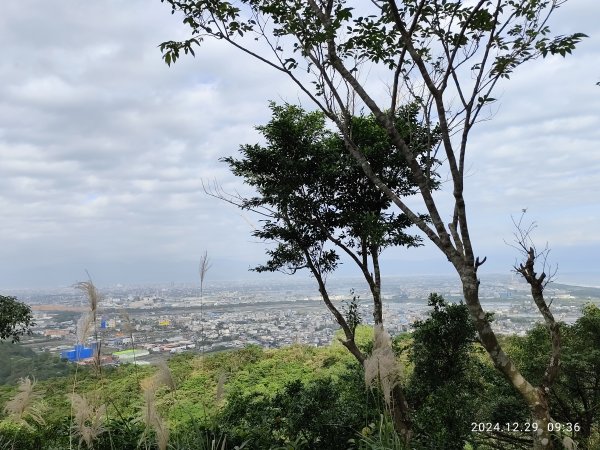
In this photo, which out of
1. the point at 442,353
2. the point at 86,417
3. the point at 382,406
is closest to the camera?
the point at 86,417

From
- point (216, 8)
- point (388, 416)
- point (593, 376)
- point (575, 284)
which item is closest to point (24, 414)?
point (388, 416)

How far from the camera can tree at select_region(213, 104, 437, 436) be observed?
14.5ft

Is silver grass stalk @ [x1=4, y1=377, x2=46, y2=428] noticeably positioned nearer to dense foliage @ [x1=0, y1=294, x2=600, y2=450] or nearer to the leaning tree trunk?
dense foliage @ [x1=0, y1=294, x2=600, y2=450]

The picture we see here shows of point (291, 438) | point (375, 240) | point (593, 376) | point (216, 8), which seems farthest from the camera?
point (593, 376)

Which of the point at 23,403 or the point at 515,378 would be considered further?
the point at 515,378

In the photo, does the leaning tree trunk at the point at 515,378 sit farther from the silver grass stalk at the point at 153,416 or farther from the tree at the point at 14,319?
the tree at the point at 14,319

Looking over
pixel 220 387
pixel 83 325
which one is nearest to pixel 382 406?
pixel 220 387

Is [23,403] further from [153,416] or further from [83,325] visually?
[153,416]

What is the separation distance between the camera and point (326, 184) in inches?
182

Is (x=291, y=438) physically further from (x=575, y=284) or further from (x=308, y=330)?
(x=575, y=284)

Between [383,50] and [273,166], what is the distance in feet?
6.21

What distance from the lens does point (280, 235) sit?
4.88m

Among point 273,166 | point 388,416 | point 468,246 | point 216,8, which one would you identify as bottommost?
point 388,416

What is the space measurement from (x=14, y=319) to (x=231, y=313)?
3.80 m
